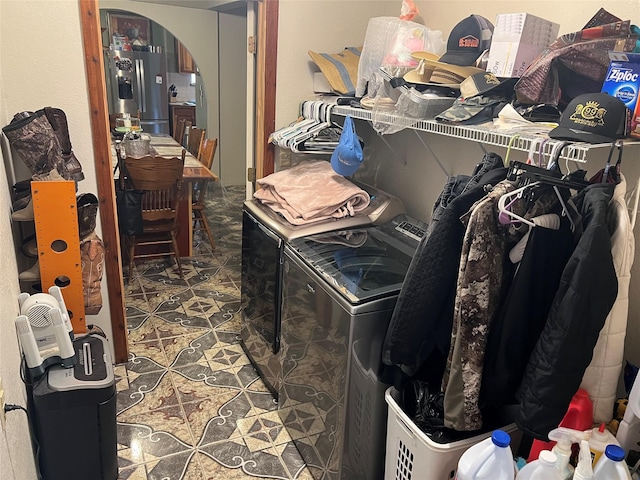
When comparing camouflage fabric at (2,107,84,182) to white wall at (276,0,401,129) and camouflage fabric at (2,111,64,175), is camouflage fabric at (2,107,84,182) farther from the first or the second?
white wall at (276,0,401,129)

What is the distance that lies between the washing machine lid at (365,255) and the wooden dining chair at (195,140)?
130 inches

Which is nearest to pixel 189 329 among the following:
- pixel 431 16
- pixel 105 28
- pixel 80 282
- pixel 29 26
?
pixel 80 282

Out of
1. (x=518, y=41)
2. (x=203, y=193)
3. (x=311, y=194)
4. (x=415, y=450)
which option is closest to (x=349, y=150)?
(x=311, y=194)

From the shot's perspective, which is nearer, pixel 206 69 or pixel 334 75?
pixel 334 75

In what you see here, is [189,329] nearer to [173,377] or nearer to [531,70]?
[173,377]

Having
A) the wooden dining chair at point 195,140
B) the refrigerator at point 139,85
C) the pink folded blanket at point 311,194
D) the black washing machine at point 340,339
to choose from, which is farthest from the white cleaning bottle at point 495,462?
the refrigerator at point 139,85

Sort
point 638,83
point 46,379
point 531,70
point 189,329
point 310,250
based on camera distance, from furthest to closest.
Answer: point 189,329 < point 310,250 < point 46,379 < point 531,70 < point 638,83

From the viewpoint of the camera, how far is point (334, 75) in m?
2.57

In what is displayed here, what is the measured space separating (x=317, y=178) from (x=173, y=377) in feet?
4.48

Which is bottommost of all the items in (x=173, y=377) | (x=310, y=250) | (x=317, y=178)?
(x=173, y=377)

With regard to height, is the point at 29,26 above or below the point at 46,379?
above

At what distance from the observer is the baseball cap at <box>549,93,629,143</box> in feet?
3.91

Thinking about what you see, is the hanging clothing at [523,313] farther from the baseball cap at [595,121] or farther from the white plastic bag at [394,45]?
the white plastic bag at [394,45]

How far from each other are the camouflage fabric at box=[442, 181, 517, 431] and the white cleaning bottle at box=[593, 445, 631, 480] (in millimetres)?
330
